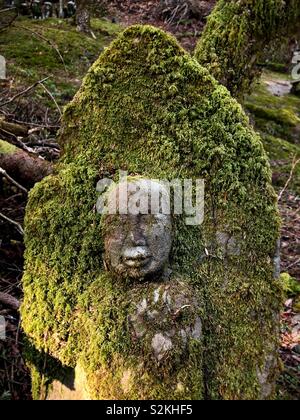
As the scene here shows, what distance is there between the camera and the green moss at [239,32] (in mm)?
3494

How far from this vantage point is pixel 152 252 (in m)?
1.85

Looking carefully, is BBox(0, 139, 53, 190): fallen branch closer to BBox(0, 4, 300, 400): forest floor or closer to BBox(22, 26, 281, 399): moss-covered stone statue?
BBox(0, 4, 300, 400): forest floor

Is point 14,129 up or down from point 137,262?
up

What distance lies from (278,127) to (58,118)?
4241 millimetres

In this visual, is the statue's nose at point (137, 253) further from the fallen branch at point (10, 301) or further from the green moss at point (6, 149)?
the green moss at point (6, 149)

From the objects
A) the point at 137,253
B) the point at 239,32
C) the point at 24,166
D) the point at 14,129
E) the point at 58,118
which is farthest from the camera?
the point at 58,118

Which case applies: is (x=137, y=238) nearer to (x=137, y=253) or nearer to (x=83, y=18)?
(x=137, y=253)

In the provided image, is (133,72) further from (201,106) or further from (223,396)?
(223,396)

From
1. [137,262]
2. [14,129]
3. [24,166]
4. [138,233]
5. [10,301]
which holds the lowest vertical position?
[10,301]

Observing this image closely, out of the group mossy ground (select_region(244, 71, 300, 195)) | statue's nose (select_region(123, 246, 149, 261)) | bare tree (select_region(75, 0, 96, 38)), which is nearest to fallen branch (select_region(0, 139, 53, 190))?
statue's nose (select_region(123, 246, 149, 261))

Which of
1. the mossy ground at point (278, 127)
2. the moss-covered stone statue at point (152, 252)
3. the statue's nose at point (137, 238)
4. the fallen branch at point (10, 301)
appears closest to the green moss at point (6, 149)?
the moss-covered stone statue at point (152, 252)

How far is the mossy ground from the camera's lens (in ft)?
19.8

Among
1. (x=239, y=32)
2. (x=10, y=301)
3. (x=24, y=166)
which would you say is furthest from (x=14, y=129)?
(x=239, y=32)

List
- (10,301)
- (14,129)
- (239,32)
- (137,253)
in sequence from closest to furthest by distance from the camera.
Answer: (137,253) < (10,301) < (239,32) < (14,129)
